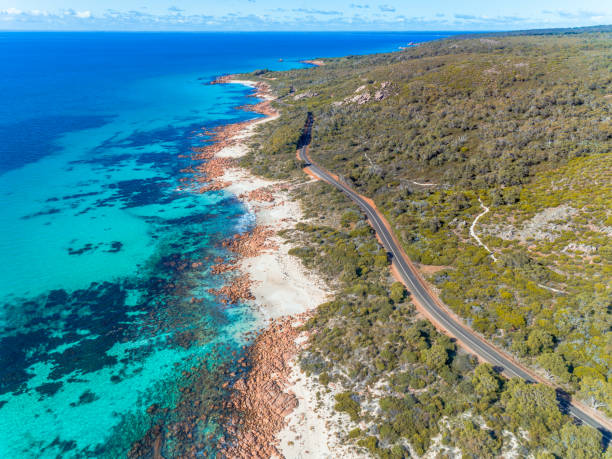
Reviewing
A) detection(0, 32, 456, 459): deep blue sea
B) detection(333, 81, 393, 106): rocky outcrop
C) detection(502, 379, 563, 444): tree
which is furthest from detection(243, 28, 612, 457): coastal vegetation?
detection(0, 32, 456, 459): deep blue sea

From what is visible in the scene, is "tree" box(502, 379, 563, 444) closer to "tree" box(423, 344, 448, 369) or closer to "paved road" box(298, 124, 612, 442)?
"paved road" box(298, 124, 612, 442)

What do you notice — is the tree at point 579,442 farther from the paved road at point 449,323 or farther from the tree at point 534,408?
the paved road at point 449,323

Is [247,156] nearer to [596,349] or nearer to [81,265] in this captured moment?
[81,265]

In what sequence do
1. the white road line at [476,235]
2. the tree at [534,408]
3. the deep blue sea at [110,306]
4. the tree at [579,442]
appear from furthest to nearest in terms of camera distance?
the white road line at [476,235] < the deep blue sea at [110,306] < the tree at [534,408] < the tree at [579,442]

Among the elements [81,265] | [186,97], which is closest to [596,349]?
[81,265]

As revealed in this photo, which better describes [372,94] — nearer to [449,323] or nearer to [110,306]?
[449,323]

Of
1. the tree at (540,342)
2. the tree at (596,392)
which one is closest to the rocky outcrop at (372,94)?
the tree at (540,342)

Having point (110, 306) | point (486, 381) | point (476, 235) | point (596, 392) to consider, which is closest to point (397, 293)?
point (486, 381)
